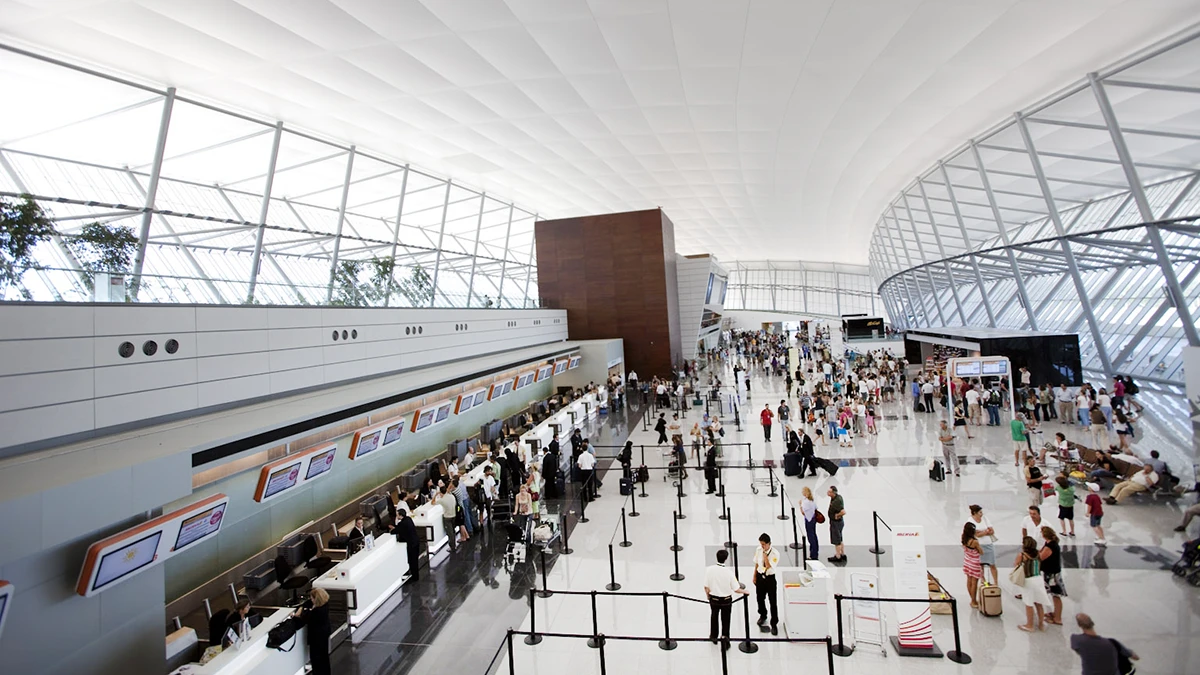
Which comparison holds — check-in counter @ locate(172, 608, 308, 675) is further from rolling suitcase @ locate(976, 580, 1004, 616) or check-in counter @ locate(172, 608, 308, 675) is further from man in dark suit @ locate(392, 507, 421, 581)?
rolling suitcase @ locate(976, 580, 1004, 616)

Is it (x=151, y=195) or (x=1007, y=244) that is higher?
(x=151, y=195)

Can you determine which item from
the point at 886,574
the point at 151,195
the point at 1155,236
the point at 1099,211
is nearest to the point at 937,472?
the point at 886,574

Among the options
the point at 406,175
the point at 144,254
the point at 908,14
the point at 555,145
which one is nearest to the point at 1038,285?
the point at 908,14

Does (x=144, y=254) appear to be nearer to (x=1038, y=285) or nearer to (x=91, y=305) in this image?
(x=91, y=305)

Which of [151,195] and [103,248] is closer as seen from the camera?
[103,248]

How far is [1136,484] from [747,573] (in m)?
6.93

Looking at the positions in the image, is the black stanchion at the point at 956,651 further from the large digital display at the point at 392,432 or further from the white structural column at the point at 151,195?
the white structural column at the point at 151,195

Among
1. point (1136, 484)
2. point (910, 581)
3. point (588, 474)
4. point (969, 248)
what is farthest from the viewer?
point (969, 248)

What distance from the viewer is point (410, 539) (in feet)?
25.0

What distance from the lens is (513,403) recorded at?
64.3 ft

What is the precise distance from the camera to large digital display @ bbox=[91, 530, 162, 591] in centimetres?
437

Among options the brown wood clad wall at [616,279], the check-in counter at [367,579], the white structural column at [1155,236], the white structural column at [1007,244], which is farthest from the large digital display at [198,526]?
the brown wood clad wall at [616,279]

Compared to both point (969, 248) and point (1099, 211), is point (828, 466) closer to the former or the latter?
point (969, 248)

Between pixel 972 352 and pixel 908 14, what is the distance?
1323 cm
